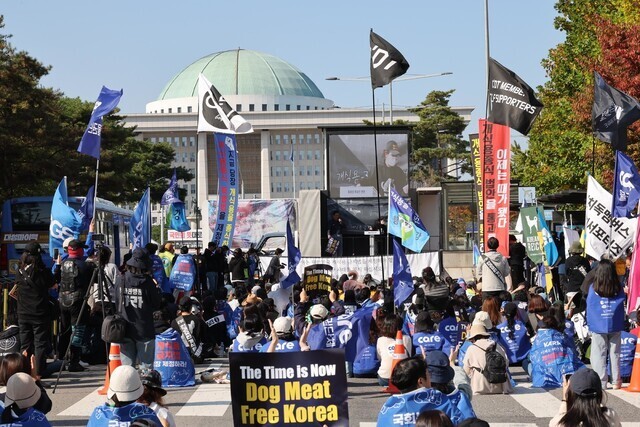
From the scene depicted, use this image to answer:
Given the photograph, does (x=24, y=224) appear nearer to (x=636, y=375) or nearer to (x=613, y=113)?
(x=613, y=113)

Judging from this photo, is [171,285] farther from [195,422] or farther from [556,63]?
[556,63]

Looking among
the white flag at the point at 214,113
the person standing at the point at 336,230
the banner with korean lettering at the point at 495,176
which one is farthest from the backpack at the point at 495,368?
the person standing at the point at 336,230

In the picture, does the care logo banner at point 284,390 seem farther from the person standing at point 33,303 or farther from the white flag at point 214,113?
the white flag at point 214,113

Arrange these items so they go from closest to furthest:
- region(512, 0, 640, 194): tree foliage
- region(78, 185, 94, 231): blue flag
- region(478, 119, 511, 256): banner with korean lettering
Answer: region(78, 185, 94, 231): blue flag, region(478, 119, 511, 256): banner with korean lettering, region(512, 0, 640, 194): tree foliage

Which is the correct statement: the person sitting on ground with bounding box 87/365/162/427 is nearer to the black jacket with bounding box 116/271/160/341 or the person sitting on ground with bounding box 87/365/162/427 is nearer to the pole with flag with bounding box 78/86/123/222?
the black jacket with bounding box 116/271/160/341

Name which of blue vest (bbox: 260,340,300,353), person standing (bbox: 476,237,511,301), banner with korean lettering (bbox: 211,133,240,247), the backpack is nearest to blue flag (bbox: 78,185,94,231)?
banner with korean lettering (bbox: 211,133,240,247)

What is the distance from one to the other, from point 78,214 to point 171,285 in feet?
6.67

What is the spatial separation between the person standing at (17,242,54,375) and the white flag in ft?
39.6

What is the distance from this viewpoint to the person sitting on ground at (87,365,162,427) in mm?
7066

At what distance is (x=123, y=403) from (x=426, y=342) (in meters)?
7.10

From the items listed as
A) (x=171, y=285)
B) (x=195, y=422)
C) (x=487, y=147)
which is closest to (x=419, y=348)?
(x=195, y=422)

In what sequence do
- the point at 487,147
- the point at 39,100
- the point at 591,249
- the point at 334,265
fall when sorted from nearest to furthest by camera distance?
the point at 591,249
the point at 487,147
the point at 334,265
the point at 39,100

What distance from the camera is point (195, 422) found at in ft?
37.5

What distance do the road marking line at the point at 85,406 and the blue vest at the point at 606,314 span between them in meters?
5.48
